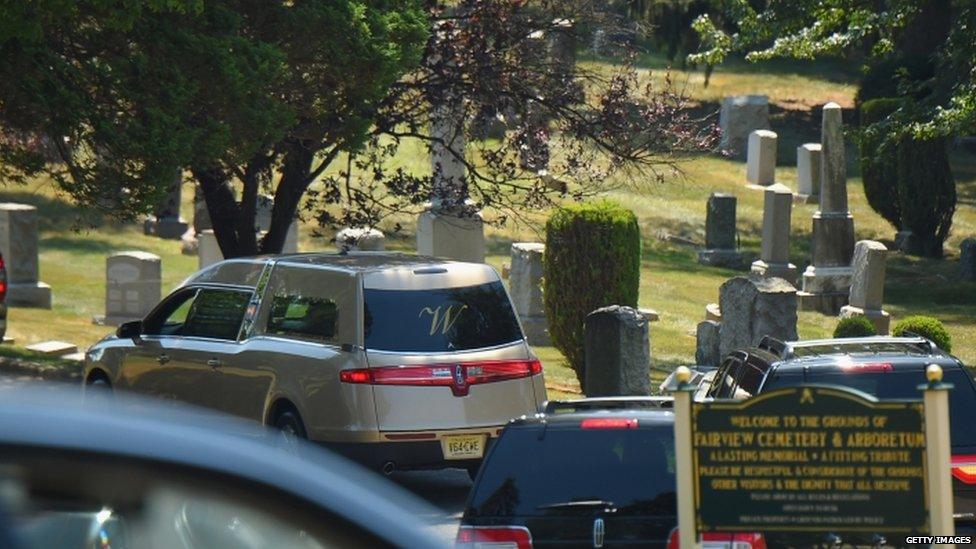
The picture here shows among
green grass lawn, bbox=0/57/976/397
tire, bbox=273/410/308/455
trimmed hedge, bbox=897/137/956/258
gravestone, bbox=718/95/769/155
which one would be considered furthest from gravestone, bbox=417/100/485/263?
gravestone, bbox=718/95/769/155

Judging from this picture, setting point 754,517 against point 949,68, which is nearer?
point 754,517

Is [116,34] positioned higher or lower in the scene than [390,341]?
higher

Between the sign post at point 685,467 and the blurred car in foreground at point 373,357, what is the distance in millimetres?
5412

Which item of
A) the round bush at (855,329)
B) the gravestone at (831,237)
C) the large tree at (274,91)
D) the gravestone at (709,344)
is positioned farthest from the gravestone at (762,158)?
the large tree at (274,91)

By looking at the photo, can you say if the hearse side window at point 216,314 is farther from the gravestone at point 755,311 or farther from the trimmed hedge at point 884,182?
the trimmed hedge at point 884,182

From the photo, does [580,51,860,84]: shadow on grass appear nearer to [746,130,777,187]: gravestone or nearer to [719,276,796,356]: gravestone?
[746,130,777,187]: gravestone

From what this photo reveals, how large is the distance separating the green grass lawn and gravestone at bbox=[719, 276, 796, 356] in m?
2.06

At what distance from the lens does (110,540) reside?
2895 millimetres

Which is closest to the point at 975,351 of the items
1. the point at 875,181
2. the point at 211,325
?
the point at 875,181

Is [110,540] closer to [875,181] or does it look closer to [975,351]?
[975,351]

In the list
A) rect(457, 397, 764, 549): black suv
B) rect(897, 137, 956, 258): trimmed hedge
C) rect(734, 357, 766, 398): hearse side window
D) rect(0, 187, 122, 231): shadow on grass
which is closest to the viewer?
rect(457, 397, 764, 549): black suv

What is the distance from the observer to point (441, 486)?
13633 millimetres

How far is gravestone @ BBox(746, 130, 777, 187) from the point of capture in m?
39.1

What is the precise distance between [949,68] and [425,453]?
53.1 feet
